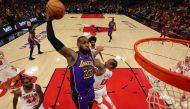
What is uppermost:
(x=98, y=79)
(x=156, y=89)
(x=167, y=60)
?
(x=98, y=79)

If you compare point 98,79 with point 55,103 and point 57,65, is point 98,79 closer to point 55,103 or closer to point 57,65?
point 55,103

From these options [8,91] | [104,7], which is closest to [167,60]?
[8,91]

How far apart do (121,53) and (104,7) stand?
2474cm

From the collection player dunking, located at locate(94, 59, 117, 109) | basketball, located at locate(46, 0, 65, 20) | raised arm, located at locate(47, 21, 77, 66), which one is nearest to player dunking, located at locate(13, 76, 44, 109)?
player dunking, located at locate(94, 59, 117, 109)

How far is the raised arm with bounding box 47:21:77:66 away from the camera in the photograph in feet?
9.11

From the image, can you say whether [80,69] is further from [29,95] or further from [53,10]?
[29,95]

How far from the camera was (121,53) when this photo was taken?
1098cm

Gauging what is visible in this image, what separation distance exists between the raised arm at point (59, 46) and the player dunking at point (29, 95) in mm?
1593

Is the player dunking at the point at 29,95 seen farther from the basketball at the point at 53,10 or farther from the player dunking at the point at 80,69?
the basketball at the point at 53,10

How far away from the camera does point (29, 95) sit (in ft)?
13.9

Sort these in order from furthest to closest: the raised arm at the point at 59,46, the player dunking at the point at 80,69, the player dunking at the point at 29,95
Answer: the player dunking at the point at 29,95
the player dunking at the point at 80,69
the raised arm at the point at 59,46

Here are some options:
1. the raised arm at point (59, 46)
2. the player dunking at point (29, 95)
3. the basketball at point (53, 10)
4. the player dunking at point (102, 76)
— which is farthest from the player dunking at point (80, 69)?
the player dunking at point (29, 95)

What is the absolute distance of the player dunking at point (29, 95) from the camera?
4.21m

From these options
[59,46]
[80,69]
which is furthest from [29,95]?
[59,46]
